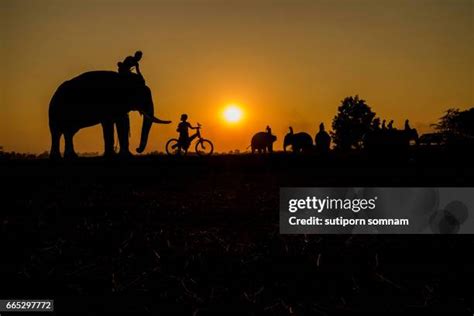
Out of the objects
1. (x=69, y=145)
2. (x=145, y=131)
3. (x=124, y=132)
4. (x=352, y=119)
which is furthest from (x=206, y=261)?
(x=352, y=119)

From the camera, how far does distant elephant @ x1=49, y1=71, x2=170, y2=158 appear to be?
20062 millimetres

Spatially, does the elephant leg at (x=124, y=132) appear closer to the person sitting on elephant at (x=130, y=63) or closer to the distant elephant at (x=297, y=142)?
the person sitting on elephant at (x=130, y=63)

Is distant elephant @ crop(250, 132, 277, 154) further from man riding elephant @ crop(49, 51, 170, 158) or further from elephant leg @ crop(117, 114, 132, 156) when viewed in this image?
elephant leg @ crop(117, 114, 132, 156)

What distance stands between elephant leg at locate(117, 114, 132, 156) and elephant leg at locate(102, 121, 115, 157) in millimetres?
313

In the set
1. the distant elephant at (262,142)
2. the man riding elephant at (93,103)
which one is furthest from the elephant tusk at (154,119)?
the distant elephant at (262,142)

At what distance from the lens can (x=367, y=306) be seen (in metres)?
3.76

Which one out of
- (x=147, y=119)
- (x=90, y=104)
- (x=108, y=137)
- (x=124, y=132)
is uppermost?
(x=90, y=104)

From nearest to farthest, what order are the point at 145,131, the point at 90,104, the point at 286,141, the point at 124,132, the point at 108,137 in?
the point at 108,137 < the point at 124,132 < the point at 90,104 < the point at 145,131 < the point at 286,141

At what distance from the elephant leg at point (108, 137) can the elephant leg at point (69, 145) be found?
4.17 ft

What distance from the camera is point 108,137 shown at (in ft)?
62.2

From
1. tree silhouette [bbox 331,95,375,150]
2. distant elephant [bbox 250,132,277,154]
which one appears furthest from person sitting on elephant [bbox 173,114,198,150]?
tree silhouette [bbox 331,95,375,150]

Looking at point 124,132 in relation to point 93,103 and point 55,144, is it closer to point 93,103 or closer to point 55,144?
point 93,103

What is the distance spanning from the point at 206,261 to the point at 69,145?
1591 centimetres

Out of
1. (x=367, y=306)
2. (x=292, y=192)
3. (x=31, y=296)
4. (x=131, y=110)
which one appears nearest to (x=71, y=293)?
(x=31, y=296)
